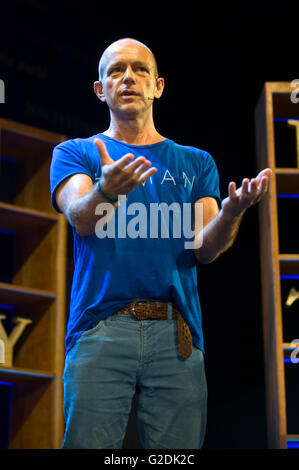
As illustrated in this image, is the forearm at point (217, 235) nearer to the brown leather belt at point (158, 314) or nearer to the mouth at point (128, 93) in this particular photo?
the brown leather belt at point (158, 314)

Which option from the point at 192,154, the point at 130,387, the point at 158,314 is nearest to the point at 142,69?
the point at 192,154

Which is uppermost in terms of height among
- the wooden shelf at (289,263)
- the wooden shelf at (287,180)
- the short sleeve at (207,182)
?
the wooden shelf at (287,180)

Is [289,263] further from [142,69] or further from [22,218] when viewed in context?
[142,69]

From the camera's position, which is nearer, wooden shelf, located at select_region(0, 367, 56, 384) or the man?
the man

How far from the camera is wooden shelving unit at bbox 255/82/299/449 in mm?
3125

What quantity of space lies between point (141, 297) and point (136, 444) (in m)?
2.17

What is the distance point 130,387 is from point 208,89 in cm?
284

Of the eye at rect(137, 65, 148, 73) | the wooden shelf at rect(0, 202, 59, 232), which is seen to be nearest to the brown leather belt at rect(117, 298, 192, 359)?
the eye at rect(137, 65, 148, 73)

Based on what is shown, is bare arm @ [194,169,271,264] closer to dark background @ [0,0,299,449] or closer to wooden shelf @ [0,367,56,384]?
wooden shelf @ [0,367,56,384]

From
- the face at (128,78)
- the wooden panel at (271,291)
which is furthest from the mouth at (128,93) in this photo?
the wooden panel at (271,291)

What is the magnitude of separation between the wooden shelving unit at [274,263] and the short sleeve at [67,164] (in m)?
1.91

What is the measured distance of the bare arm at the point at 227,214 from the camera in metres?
1.31

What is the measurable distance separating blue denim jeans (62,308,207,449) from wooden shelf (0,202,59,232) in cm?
214
